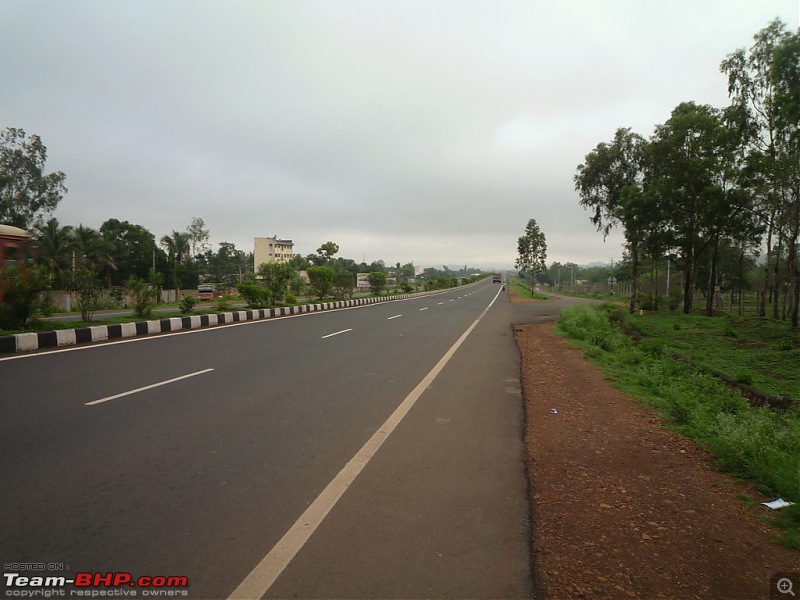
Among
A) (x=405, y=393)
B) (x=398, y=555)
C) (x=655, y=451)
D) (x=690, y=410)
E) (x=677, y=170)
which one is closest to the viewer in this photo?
(x=398, y=555)

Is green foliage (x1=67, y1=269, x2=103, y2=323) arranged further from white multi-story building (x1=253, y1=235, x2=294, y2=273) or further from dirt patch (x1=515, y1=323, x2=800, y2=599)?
white multi-story building (x1=253, y1=235, x2=294, y2=273)

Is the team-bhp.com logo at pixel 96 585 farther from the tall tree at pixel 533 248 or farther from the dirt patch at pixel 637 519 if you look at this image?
the tall tree at pixel 533 248

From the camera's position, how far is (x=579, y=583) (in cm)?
265

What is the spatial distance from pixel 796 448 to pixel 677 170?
23.6m

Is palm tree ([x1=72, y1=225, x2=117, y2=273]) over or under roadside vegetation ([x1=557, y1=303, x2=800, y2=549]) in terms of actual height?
over

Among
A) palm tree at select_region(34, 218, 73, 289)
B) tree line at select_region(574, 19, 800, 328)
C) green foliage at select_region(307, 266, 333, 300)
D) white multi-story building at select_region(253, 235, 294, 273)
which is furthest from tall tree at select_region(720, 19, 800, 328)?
white multi-story building at select_region(253, 235, 294, 273)

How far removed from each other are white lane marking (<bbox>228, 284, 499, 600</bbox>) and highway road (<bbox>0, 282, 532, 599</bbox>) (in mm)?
14

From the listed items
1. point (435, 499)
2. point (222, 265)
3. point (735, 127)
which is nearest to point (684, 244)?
point (735, 127)

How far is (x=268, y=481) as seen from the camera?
12.7 feet

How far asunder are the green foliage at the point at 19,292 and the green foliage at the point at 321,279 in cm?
2166

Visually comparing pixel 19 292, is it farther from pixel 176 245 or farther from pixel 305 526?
pixel 176 245

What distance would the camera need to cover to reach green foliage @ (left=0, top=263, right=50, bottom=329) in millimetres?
12492

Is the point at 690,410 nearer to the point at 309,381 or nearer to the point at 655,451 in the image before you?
the point at 655,451

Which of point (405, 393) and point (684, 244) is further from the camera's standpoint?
point (684, 244)
